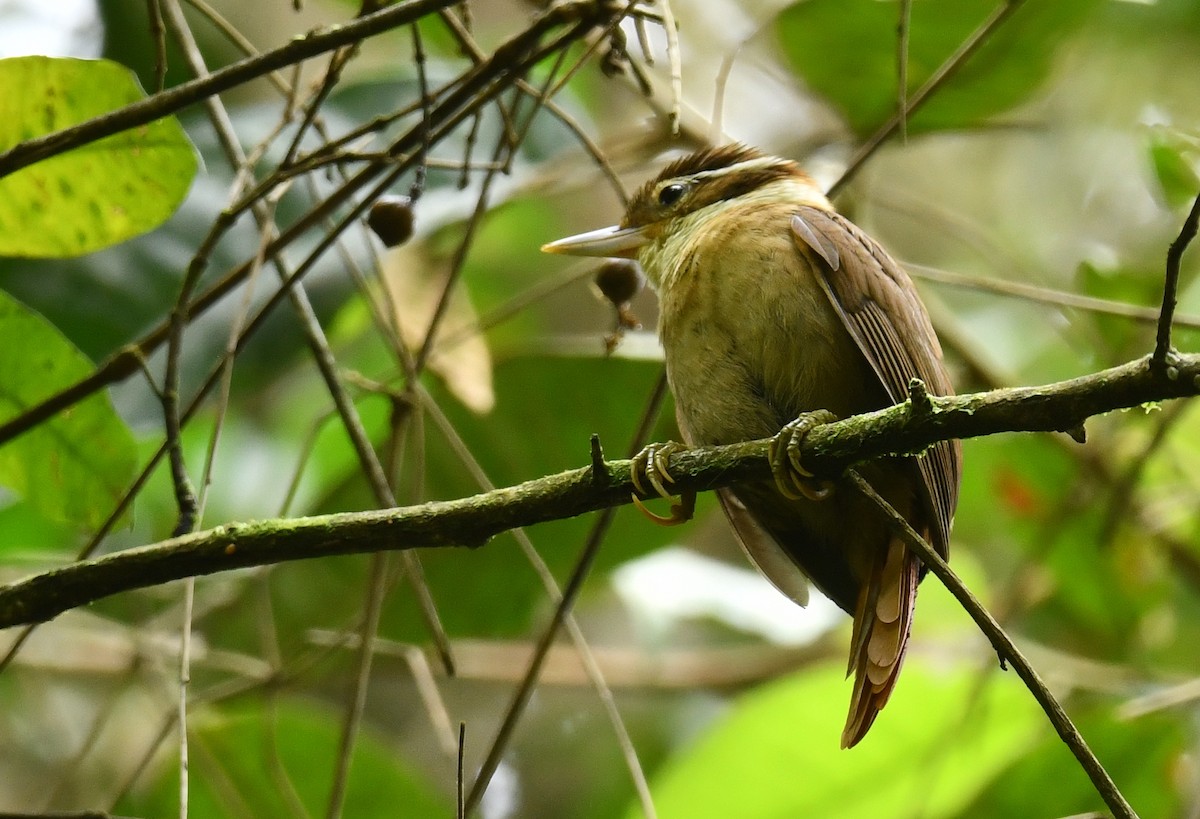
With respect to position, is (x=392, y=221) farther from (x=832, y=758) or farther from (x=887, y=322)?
(x=832, y=758)

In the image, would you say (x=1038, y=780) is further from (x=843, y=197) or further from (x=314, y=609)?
(x=314, y=609)

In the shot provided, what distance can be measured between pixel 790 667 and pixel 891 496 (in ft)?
7.56

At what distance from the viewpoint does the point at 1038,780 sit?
3021 millimetres

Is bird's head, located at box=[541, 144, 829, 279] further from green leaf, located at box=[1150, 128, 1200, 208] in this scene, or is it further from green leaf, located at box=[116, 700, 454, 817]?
green leaf, located at box=[116, 700, 454, 817]

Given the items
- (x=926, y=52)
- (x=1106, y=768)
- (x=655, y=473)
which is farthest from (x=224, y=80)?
(x=1106, y=768)

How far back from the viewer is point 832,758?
3227 mm

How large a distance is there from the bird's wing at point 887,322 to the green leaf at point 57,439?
1.23m

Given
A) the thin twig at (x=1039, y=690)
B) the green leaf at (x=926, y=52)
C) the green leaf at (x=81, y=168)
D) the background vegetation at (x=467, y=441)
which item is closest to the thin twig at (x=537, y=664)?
the background vegetation at (x=467, y=441)

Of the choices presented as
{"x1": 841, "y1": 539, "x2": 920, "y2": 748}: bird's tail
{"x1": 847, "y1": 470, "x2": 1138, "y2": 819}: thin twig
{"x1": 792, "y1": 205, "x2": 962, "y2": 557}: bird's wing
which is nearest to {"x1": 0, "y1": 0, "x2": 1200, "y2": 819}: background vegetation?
{"x1": 792, "y1": 205, "x2": 962, "y2": 557}: bird's wing

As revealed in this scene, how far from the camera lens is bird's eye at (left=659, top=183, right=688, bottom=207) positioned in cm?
282

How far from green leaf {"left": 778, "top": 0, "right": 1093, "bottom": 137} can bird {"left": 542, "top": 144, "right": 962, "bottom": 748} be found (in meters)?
0.93

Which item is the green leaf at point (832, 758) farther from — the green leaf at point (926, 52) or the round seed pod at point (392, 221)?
the round seed pod at point (392, 221)

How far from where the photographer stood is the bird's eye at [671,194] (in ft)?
9.27

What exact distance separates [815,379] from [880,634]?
1.44 feet
